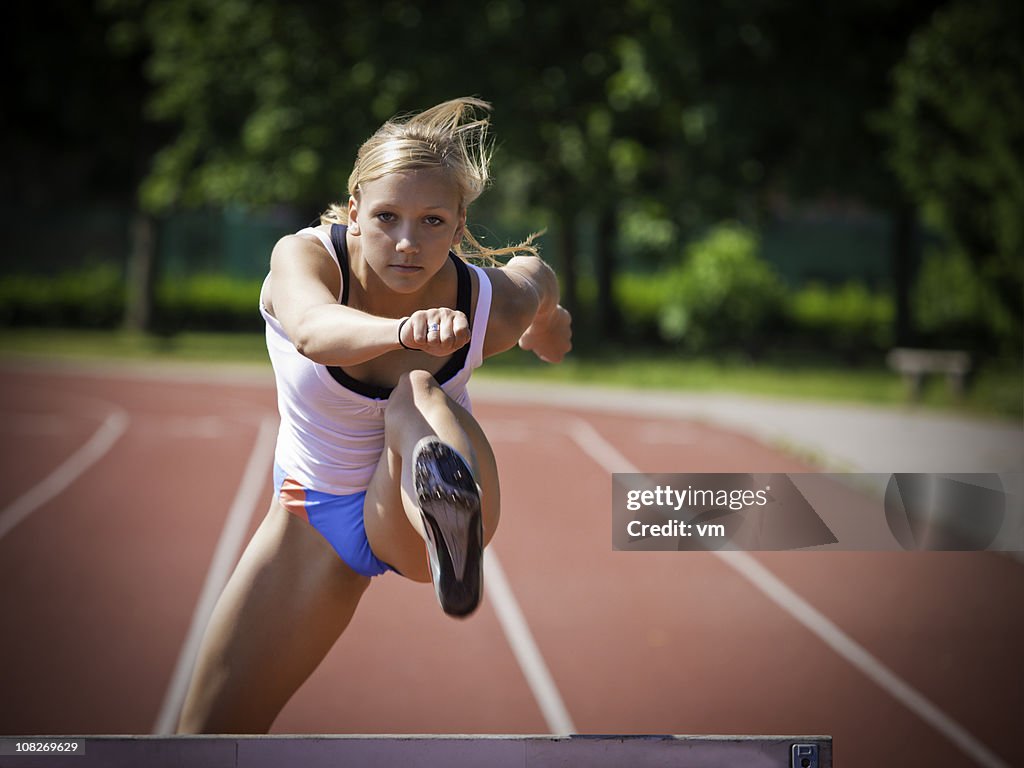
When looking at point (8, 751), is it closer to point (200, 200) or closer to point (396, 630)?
point (396, 630)

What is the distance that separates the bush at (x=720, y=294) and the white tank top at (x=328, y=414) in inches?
660

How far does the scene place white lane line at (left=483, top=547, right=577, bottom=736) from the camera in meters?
5.58

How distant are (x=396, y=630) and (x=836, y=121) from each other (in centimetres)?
1320

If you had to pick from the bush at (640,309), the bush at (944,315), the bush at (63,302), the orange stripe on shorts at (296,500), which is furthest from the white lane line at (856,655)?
the bush at (63,302)

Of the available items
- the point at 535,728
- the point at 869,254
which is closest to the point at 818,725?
the point at 535,728

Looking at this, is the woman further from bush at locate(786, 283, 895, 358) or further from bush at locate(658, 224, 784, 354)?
bush at locate(786, 283, 895, 358)

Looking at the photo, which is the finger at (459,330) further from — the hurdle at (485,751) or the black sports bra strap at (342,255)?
the hurdle at (485,751)

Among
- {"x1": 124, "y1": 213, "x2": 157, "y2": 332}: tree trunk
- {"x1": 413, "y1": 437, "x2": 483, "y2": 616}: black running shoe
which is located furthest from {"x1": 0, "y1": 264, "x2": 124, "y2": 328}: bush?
{"x1": 413, "y1": 437, "x2": 483, "y2": 616}: black running shoe

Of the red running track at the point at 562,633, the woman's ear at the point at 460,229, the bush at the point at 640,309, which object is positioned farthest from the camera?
the bush at the point at 640,309

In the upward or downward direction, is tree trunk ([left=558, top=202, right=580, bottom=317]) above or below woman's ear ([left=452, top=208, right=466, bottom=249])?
below

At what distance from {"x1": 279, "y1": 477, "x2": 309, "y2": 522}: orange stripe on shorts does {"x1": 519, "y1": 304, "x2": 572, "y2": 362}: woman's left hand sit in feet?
2.02

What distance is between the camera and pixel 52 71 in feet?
58.2

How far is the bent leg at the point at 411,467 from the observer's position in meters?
2.16

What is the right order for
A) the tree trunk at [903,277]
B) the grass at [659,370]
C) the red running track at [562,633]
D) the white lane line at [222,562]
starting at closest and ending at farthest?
the red running track at [562,633], the white lane line at [222,562], the grass at [659,370], the tree trunk at [903,277]
